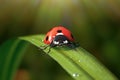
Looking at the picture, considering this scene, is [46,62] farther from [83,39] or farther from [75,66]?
[75,66]

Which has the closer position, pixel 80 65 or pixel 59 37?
pixel 80 65

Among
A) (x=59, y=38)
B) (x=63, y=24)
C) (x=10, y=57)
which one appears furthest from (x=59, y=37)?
(x=63, y=24)

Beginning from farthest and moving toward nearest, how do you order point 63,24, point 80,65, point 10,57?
1. point 63,24
2. point 10,57
3. point 80,65

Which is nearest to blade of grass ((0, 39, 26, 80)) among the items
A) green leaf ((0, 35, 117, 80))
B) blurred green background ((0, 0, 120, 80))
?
green leaf ((0, 35, 117, 80))

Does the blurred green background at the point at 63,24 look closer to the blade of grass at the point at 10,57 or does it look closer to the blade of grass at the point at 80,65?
the blade of grass at the point at 10,57

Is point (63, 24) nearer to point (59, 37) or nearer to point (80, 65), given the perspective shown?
point (59, 37)

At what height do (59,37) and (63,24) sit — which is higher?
(59,37)

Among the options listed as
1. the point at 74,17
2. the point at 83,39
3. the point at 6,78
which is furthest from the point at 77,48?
the point at 74,17
